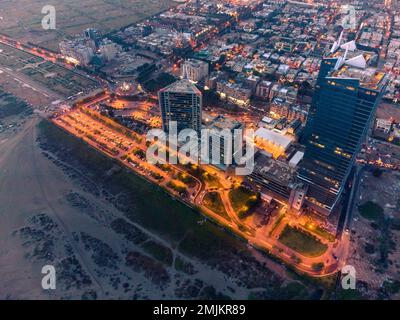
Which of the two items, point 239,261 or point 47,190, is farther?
point 47,190

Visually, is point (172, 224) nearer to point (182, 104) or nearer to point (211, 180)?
point (211, 180)

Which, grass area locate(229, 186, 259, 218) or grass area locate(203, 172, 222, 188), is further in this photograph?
grass area locate(203, 172, 222, 188)

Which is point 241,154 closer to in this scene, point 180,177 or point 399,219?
point 180,177

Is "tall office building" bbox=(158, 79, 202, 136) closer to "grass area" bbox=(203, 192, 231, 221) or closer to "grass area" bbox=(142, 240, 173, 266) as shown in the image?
"grass area" bbox=(203, 192, 231, 221)

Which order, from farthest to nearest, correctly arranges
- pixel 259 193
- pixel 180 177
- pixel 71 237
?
pixel 180 177 → pixel 259 193 → pixel 71 237

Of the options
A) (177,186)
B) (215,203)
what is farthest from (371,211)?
(177,186)

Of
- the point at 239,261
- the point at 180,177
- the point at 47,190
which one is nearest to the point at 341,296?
the point at 239,261

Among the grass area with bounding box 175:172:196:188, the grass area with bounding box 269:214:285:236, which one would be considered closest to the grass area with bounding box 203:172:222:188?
the grass area with bounding box 175:172:196:188
